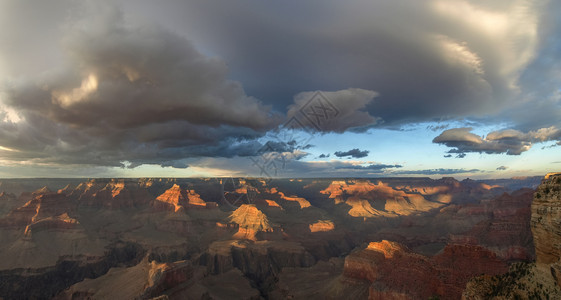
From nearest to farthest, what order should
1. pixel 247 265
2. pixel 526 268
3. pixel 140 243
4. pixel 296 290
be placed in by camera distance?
pixel 526 268 → pixel 296 290 → pixel 247 265 → pixel 140 243

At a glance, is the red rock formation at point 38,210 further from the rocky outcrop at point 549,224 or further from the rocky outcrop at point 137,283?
the rocky outcrop at point 549,224

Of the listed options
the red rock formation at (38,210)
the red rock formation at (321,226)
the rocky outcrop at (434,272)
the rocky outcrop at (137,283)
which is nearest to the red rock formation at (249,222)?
the red rock formation at (321,226)

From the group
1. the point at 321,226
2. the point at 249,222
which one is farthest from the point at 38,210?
the point at 321,226

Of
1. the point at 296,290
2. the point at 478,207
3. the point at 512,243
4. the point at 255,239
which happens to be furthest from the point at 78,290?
the point at 478,207

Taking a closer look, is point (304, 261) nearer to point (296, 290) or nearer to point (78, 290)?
point (296, 290)

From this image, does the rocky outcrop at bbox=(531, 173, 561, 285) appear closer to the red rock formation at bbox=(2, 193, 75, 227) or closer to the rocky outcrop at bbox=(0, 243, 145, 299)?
the rocky outcrop at bbox=(0, 243, 145, 299)

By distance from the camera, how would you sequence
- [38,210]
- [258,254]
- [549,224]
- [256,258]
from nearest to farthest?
[549,224]
[256,258]
[258,254]
[38,210]

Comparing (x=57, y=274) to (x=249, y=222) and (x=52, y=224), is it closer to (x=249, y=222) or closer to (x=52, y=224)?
(x=52, y=224)
